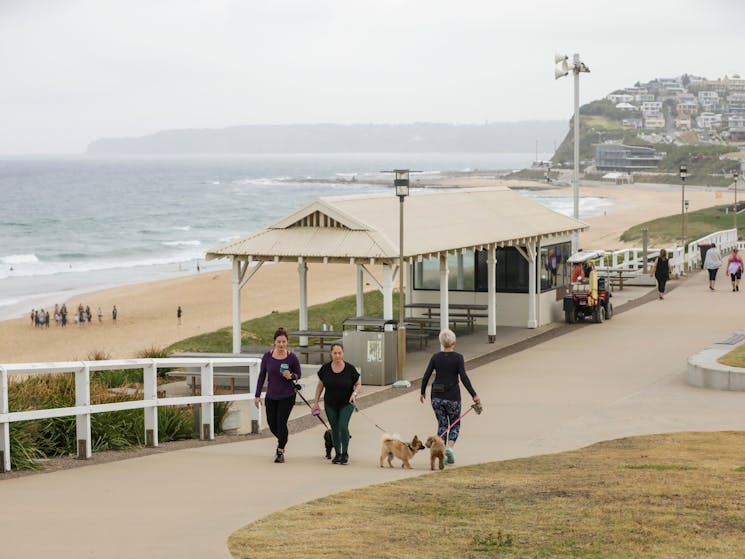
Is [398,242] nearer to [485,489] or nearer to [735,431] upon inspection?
[735,431]

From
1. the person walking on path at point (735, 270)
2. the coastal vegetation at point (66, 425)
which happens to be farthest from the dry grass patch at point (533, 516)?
the person walking on path at point (735, 270)

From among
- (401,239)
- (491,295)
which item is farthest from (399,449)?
(491,295)

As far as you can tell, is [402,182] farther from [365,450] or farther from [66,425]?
[66,425]

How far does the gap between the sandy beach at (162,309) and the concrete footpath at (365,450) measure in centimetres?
889

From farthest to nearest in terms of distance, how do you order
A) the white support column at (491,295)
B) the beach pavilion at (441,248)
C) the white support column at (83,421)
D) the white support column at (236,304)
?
the white support column at (491,295) < the white support column at (236,304) < the beach pavilion at (441,248) < the white support column at (83,421)

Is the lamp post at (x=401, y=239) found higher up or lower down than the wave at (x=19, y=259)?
→ higher up

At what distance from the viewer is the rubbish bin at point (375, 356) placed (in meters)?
17.5

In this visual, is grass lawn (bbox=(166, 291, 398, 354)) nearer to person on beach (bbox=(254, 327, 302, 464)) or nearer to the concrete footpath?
the concrete footpath

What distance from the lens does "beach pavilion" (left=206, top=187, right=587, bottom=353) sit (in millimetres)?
18516

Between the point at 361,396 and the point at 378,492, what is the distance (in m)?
7.21

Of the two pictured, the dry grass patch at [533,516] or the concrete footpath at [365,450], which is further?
the concrete footpath at [365,450]

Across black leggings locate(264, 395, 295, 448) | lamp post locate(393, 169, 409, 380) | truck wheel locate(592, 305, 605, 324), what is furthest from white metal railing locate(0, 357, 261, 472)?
truck wheel locate(592, 305, 605, 324)

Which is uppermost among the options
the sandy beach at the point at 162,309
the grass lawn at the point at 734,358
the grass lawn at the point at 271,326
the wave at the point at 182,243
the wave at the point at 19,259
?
the grass lawn at the point at 734,358

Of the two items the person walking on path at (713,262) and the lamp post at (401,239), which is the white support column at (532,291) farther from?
the person walking on path at (713,262)
